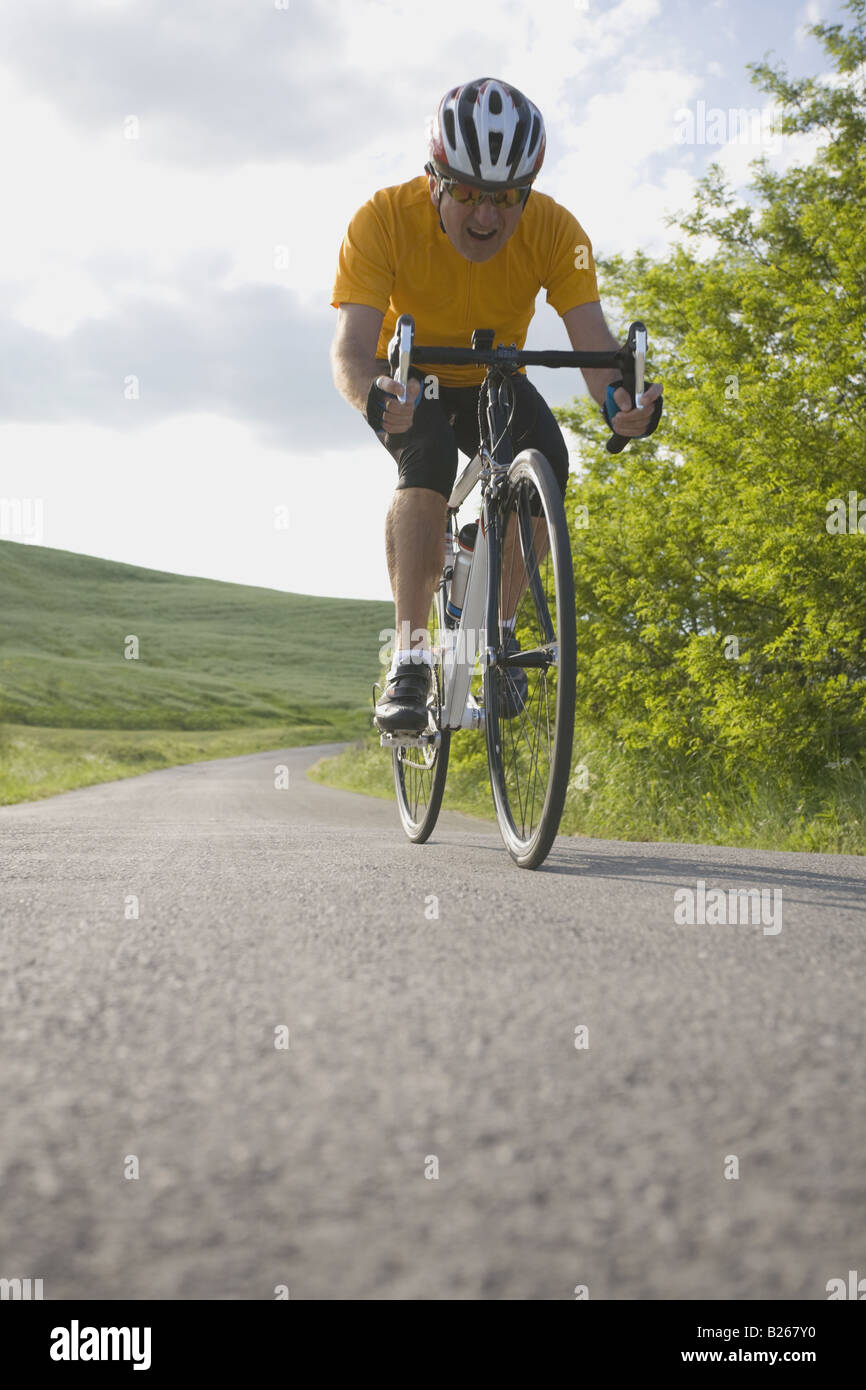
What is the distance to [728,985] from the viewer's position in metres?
1.82

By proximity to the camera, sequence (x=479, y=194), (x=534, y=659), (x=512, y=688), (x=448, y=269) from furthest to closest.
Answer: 1. (x=448, y=269)
2. (x=512, y=688)
3. (x=479, y=194)
4. (x=534, y=659)

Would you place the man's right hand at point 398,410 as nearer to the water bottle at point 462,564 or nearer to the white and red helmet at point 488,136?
the white and red helmet at point 488,136

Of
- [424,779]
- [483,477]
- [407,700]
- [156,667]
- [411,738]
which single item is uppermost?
[156,667]

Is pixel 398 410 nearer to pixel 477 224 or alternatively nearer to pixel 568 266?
pixel 477 224

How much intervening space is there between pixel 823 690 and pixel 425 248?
6.05m

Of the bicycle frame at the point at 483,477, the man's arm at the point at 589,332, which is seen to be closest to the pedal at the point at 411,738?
the bicycle frame at the point at 483,477

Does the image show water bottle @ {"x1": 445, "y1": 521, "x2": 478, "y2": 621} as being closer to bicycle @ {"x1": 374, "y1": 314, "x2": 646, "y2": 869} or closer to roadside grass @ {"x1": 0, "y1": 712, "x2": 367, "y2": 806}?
bicycle @ {"x1": 374, "y1": 314, "x2": 646, "y2": 869}

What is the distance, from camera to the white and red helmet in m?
3.72

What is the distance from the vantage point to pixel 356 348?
160 inches

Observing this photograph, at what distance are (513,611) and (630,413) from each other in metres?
0.83

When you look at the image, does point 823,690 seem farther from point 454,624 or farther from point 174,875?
point 174,875

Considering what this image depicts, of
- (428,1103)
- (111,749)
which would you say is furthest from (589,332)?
(111,749)

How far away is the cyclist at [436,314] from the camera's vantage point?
13.1 ft

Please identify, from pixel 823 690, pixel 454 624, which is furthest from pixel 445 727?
pixel 823 690
